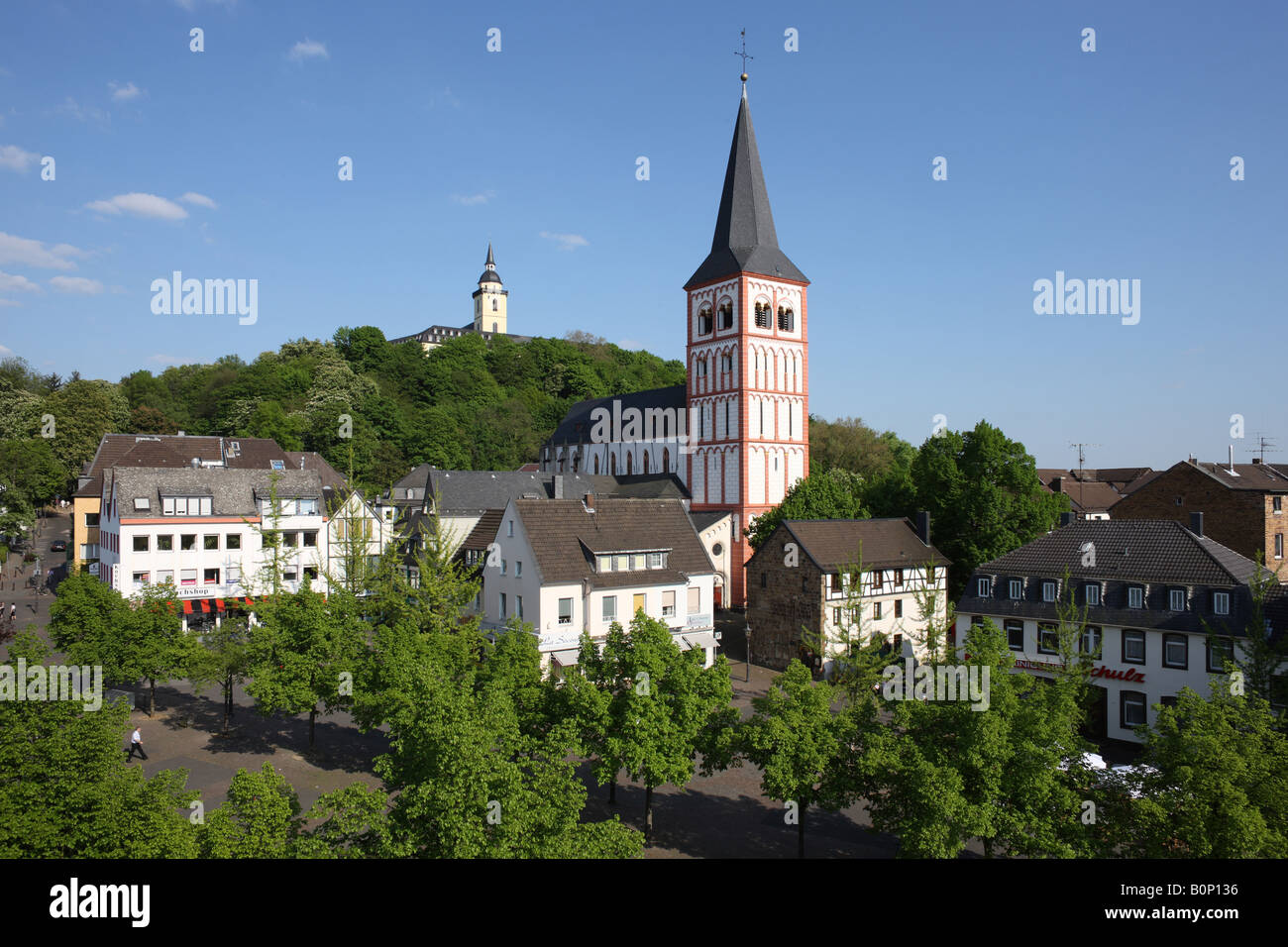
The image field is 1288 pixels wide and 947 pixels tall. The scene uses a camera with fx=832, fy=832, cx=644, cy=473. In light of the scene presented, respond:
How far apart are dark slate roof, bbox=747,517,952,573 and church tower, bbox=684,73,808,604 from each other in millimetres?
18644

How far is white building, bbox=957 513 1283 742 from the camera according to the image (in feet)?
98.6

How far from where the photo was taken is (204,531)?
50125 millimetres

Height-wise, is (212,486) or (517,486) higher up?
(517,486)

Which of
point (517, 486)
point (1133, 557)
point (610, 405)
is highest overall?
point (610, 405)

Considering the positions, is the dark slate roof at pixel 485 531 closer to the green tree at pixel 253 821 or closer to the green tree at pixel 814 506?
the green tree at pixel 814 506

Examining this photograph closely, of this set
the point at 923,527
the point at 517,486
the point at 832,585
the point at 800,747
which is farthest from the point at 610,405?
the point at 800,747

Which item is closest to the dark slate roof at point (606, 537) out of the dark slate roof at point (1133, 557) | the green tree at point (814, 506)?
the green tree at point (814, 506)

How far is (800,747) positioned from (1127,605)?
19.8 m

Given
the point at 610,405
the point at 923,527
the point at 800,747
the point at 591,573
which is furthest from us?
the point at 610,405

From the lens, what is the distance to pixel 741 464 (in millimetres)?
63031

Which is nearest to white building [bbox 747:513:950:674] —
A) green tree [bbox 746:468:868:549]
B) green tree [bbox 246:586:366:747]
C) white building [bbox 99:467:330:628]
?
green tree [bbox 746:468:868:549]

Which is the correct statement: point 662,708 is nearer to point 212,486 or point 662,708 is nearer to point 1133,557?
point 1133,557
